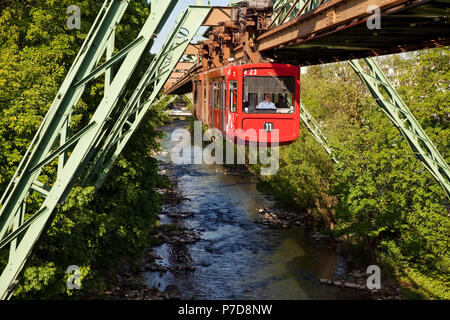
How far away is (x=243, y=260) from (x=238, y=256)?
0.54 m

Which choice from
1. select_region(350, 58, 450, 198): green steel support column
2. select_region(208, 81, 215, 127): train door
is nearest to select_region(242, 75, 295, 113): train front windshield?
select_region(350, 58, 450, 198): green steel support column

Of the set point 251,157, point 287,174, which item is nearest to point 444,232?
point 287,174

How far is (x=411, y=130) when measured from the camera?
1705 centimetres

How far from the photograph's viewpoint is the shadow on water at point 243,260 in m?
19.6

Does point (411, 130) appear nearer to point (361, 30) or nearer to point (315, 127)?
point (361, 30)

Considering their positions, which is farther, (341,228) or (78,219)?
(341,228)

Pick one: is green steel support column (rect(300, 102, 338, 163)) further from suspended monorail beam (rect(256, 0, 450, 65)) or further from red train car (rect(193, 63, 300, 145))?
red train car (rect(193, 63, 300, 145))

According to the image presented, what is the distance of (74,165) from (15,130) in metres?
5.30

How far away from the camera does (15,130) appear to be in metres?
11.5

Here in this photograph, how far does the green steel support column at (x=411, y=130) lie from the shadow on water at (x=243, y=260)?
5978 mm

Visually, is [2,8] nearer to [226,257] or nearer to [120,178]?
[120,178]

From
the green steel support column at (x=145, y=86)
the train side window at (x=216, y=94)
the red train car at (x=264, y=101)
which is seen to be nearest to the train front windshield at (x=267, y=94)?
the red train car at (x=264, y=101)

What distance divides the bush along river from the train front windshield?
844 centimetres

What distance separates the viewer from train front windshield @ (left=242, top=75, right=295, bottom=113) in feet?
44.3
